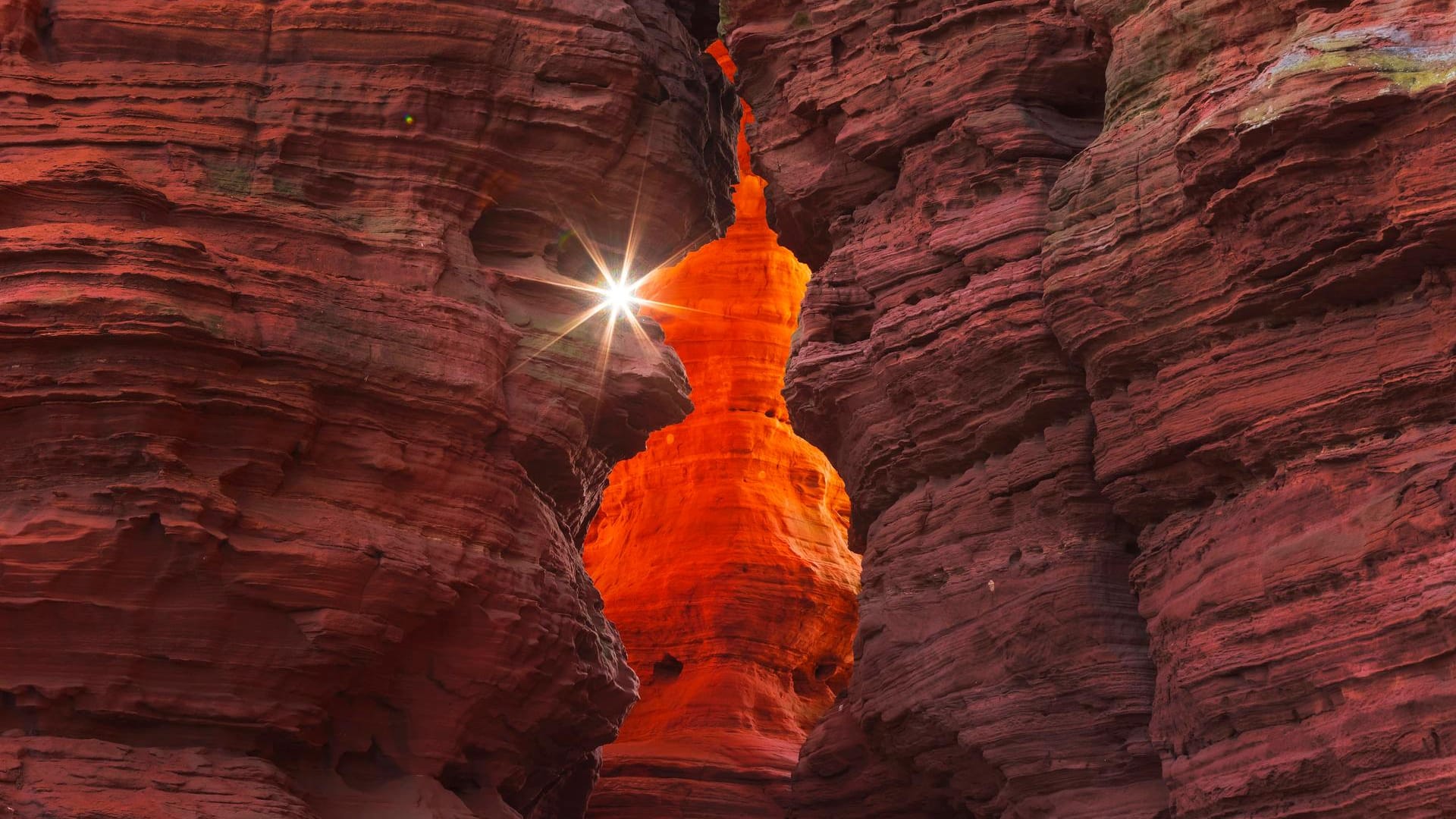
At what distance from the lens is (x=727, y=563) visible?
2447 centimetres

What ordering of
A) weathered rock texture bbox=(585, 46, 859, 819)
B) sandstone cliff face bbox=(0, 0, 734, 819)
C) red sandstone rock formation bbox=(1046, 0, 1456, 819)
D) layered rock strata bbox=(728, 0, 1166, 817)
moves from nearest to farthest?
red sandstone rock formation bbox=(1046, 0, 1456, 819) < sandstone cliff face bbox=(0, 0, 734, 819) < layered rock strata bbox=(728, 0, 1166, 817) < weathered rock texture bbox=(585, 46, 859, 819)

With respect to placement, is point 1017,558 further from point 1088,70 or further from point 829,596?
point 829,596

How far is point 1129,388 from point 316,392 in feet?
23.8

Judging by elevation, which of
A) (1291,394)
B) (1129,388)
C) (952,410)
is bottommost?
(1291,394)

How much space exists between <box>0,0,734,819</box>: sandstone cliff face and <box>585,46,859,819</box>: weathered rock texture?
394 cm

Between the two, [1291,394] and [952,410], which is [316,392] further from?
[1291,394]

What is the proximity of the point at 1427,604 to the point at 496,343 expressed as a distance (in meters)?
8.98

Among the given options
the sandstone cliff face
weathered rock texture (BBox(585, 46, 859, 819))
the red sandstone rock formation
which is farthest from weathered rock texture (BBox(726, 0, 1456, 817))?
weathered rock texture (BBox(585, 46, 859, 819))

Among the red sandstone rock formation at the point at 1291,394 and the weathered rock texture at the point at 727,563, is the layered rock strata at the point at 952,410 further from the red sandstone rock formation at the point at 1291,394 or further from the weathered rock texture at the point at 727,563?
the weathered rock texture at the point at 727,563

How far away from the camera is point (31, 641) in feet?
43.6

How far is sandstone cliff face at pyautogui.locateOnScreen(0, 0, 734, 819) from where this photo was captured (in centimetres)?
1334

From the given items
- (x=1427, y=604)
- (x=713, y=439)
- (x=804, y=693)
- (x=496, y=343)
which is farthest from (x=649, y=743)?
(x=1427, y=604)

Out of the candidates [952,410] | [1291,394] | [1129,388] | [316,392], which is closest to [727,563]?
[952,410]

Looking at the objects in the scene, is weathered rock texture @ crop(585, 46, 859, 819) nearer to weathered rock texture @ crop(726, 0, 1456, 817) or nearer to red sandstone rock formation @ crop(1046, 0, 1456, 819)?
weathered rock texture @ crop(726, 0, 1456, 817)
